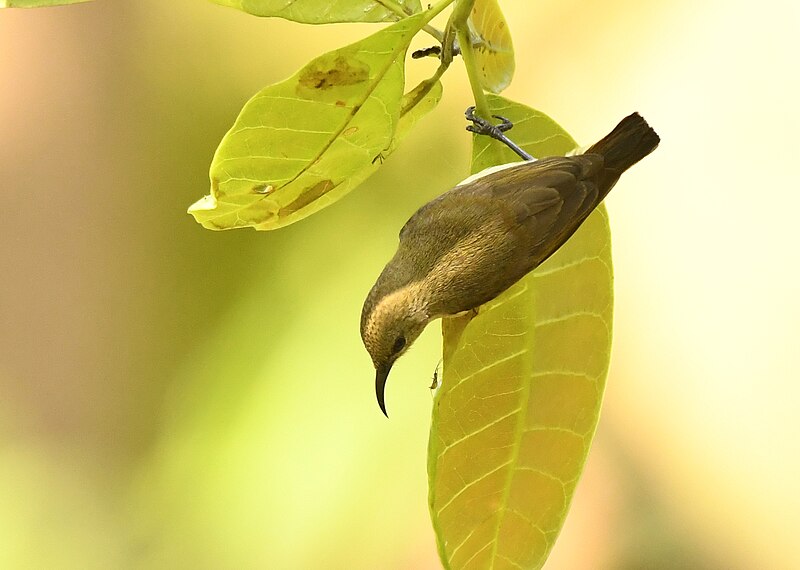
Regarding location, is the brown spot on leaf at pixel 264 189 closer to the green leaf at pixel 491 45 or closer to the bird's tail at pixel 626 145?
the green leaf at pixel 491 45

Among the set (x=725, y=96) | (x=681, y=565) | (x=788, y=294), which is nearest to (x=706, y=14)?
(x=725, y=96)

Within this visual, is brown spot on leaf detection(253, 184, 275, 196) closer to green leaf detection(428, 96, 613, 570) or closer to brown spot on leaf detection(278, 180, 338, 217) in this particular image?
brown spot on leaf detection(278, 180, 338, 217)

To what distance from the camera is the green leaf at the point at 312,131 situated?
64 cm

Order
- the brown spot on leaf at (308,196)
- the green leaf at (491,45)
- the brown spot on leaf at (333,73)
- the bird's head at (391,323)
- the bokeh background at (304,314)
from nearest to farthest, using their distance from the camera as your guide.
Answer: the brown spot on leaf at (333,73) → the brown spot on leaf at (308,196) → the green leaf at (491,45) → the bird's head at (391,323) → the bokeh background at (304,314)

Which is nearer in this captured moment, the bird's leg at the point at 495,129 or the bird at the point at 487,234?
the bird's leg at the point at 495,129

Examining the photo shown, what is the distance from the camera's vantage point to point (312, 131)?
0.68 metres

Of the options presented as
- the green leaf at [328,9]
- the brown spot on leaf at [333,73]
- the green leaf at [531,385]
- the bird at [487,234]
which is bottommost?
the green leaf at [531,385]

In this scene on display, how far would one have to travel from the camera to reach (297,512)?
5.36 feet

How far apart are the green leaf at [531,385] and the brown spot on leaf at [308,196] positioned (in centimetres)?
→ 17

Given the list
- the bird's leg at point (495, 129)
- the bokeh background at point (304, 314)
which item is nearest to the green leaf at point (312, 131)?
the bird's leg at point (495, 129)

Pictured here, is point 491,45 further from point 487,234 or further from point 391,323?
point 391,323

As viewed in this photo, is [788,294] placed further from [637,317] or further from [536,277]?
[536,277]

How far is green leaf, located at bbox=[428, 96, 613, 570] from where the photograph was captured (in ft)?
2.59

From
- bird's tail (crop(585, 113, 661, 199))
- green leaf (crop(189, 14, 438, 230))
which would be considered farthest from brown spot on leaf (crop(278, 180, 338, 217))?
bird's tail (crop(585, 113, 661, 199))
